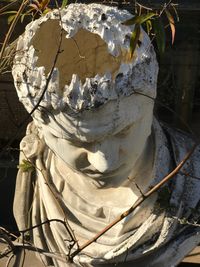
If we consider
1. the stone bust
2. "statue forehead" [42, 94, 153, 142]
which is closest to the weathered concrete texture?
the stone bust

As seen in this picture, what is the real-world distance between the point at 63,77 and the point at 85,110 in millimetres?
116

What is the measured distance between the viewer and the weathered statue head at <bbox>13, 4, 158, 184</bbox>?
5.27ft

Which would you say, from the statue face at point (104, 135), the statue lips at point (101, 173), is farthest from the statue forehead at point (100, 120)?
the statue lips at point (101, 173)

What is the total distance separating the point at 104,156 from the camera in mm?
1724

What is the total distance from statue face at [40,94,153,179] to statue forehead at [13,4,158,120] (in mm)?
39

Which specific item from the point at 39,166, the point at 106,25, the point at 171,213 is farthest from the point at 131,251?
the point at 106,25

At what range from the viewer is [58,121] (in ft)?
5.49

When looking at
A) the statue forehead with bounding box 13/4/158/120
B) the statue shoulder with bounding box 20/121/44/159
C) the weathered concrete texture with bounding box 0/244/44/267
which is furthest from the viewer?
the weathered concrete texture with bounding box 0/244/44/267

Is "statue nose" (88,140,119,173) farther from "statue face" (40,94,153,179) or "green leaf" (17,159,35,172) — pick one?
"green leaf" (17,159,35,172)

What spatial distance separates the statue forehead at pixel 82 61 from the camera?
1.59 m

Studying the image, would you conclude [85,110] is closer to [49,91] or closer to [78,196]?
[49,91]

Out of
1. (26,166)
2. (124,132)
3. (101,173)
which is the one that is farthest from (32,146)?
(124,132)

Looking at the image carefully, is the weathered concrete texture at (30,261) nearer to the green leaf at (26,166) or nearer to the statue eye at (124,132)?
the green leaf at (26,166)

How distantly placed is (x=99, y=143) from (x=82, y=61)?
25cm
